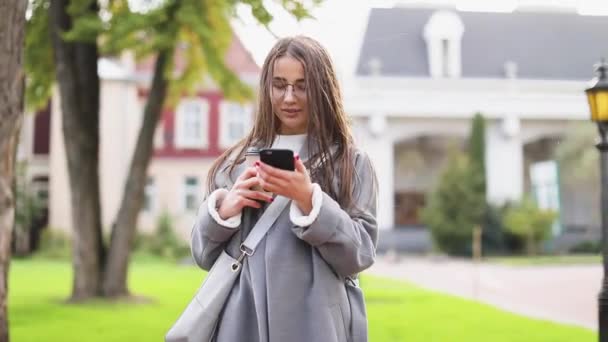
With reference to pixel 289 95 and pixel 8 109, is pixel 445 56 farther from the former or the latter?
pixel 289 95

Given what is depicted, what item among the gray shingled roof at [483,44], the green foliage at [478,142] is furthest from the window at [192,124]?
the green foliage at [478,142]

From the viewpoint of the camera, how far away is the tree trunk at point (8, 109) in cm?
411

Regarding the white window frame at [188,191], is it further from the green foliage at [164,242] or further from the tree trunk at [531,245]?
the tree trunk at [531,245]

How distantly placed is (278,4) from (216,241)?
14.8 feet

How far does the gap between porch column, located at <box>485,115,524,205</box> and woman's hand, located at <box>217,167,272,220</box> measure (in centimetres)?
2328

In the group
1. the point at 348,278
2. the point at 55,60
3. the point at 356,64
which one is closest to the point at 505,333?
the point at 348,278

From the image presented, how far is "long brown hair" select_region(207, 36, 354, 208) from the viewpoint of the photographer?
5.66ft

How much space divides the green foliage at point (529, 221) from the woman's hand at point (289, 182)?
21.0 meters

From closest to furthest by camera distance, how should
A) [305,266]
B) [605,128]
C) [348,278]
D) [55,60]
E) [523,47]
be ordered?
[305,266] → [348,278] → [605,128] → [55,60] → [523,47]

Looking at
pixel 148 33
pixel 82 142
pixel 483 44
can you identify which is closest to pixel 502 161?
pixel 483 44

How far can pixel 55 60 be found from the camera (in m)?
9.05

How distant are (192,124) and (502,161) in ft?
39.2

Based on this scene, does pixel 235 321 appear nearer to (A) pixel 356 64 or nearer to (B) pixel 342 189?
(B) pixel 342 189

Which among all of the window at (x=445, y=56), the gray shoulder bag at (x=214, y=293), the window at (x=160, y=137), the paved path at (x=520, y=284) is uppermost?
the window at (x=445, y=56)
